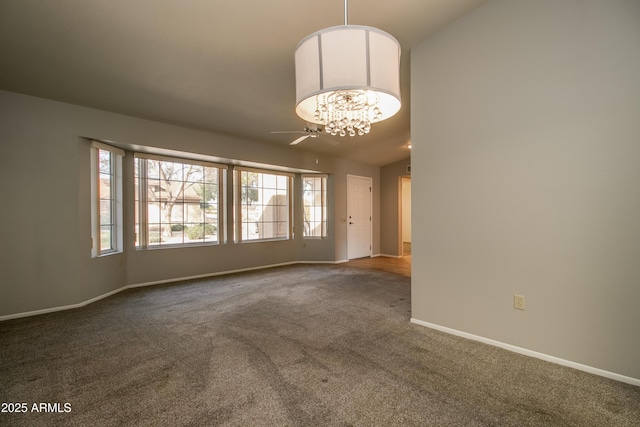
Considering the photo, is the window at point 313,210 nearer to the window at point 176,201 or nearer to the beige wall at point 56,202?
the window at point 176,201

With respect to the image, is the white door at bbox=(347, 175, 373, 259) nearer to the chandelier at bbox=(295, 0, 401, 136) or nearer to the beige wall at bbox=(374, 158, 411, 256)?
the beige wall at bbox=(374, 158, 411, 256)

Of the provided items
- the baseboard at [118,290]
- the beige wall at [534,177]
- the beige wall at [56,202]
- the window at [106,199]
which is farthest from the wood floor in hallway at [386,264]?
the window at [106,199]

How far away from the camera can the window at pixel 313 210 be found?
657cm

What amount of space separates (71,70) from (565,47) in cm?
434

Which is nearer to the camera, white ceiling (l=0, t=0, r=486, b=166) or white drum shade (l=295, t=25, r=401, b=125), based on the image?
white drum shade (l=295, t=25, r=401, b=125)

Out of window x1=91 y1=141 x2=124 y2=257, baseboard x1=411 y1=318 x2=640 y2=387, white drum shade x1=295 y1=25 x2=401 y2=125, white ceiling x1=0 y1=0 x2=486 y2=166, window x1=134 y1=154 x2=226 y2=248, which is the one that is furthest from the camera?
window x1=134 y1=154 x2=226 y2=248

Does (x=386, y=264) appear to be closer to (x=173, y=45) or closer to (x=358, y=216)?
(x=358, y=216)

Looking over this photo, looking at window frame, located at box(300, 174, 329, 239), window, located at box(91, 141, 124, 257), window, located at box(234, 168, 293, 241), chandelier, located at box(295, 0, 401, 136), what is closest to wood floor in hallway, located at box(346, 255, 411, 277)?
window frame, located at box(300, 174, 329, 239)

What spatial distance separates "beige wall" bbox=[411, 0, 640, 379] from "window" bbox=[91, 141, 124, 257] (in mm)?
4097

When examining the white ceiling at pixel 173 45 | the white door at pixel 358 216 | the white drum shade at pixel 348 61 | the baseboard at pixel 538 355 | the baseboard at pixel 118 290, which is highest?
the white ceiling at pixel 173 45

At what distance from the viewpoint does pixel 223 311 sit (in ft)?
11.0

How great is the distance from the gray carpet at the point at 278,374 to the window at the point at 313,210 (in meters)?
3.27

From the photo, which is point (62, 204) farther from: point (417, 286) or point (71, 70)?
point (417, 286)

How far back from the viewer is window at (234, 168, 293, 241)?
560cm
